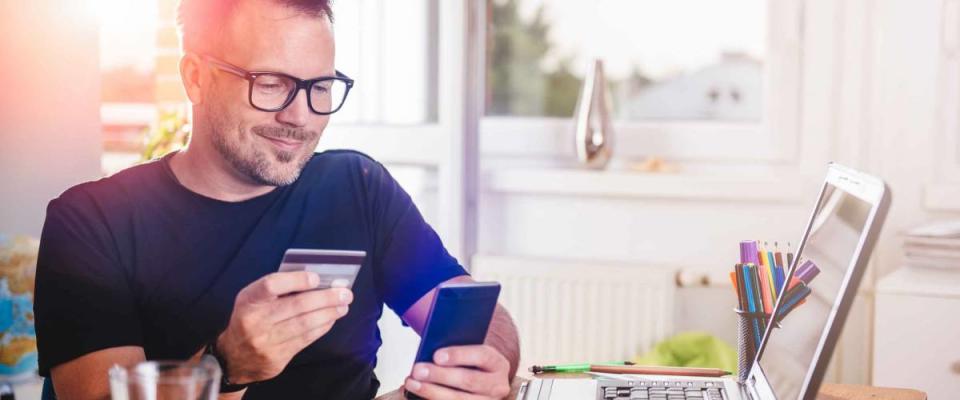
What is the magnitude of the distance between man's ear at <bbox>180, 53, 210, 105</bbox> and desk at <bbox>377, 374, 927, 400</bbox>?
1.79 feet

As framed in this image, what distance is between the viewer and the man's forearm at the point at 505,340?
A: 1.50 m

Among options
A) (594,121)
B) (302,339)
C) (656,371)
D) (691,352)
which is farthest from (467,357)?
(594,121)

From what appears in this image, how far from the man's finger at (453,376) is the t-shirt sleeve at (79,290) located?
1.25ft

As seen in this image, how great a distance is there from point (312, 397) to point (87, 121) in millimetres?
1089

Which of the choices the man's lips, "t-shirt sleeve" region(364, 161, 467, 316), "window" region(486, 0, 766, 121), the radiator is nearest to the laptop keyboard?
"t-shirt sleeve" region(364, 161, 467, 316)

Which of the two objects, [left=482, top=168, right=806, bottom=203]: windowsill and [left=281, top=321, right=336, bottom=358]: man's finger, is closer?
[left=281, top=321, right=336, bottom=358]: man's finger

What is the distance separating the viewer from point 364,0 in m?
2.82

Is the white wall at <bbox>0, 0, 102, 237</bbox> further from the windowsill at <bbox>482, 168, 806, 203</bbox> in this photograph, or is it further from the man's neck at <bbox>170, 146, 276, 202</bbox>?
the windowsill at <bbox>482, 168, 806, 203</bbox>

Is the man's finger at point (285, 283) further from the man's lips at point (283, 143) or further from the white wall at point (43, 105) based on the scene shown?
the white wall at point (43, 105)

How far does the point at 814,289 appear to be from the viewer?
1.12 meters

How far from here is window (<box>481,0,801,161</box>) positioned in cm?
264

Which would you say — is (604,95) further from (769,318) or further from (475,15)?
(769,318)

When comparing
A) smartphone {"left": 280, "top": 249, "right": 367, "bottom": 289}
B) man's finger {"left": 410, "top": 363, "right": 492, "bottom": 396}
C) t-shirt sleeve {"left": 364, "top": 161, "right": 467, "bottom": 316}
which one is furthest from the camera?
t-shirt sleeve {"left": 364, "top": 161, "right": 467, "bottom": 316}

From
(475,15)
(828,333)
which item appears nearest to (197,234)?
(828,333)
